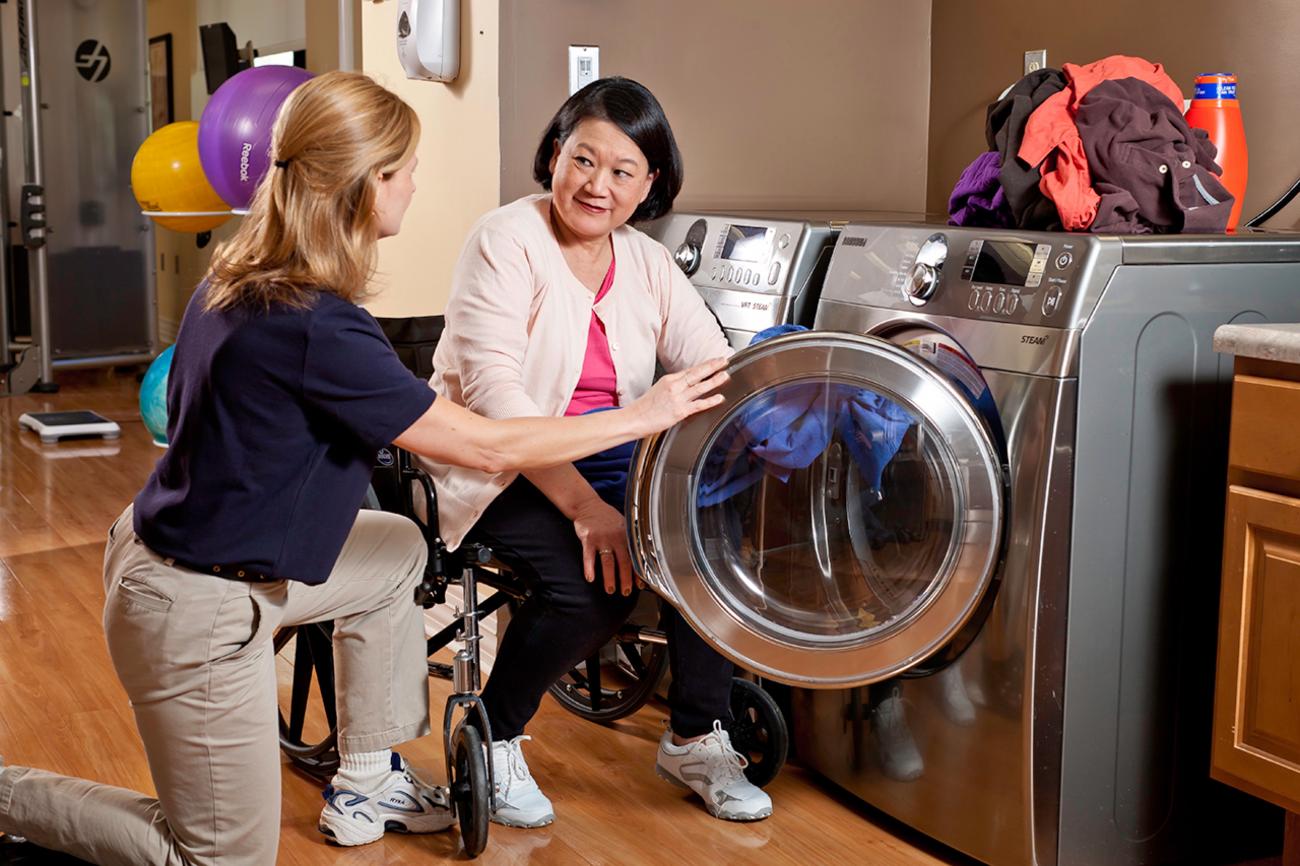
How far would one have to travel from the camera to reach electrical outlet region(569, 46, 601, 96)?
2943 mm

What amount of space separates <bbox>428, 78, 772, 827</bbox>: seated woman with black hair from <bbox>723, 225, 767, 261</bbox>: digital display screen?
0.79 feet

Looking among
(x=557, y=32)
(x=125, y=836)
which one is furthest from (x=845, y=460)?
(x=557, y=32)

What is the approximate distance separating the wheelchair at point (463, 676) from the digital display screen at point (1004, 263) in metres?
0.80

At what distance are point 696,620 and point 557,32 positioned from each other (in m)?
1.42

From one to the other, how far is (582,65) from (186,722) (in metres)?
1.69

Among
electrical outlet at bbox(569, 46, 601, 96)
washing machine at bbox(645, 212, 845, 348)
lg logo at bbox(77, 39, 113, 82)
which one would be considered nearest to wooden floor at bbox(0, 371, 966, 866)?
washing machine at bbox(645, 212, 845, 348)

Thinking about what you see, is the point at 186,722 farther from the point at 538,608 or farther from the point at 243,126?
the point at 243,126

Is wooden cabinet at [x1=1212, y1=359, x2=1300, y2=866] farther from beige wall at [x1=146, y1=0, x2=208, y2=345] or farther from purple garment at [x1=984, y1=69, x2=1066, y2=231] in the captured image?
beige wall at [x1=146, y1=0, x2=208, y2=345]

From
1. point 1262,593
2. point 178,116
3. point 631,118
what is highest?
point 178,116

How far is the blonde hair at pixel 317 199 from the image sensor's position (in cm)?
173

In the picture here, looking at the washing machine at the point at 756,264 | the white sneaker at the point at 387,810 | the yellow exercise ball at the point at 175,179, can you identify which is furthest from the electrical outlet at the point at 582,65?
the yellow exercise ball at the point at 175,179

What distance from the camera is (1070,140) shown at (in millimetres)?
2018

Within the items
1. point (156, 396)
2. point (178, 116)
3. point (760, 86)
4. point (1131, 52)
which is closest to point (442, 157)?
point (760, 86)

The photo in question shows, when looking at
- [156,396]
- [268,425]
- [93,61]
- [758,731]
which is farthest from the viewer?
[93,61]
